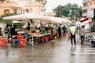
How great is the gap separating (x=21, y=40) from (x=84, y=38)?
28.0 feet

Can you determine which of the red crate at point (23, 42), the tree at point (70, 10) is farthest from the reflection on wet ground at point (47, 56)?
the tree at point (70, 10)

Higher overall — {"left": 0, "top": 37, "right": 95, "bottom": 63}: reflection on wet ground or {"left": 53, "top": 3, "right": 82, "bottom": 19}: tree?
{"left": 53, "top": 3, "right": 82, "bottom": 19}: tree

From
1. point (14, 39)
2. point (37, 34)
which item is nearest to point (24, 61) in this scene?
point (14, 39)

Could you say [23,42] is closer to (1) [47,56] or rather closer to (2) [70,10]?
(1) [47,56]

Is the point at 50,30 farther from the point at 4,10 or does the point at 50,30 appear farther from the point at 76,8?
the point at 76,8

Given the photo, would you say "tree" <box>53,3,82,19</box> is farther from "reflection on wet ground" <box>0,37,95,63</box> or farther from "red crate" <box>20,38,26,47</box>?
"reflection on wet ground" <box>0,37,95,63</box>

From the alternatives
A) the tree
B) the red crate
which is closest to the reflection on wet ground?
the red crate

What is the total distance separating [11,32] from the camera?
34.5 m

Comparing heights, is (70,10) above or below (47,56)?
above

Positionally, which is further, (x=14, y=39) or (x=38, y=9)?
(x=38, y=9)

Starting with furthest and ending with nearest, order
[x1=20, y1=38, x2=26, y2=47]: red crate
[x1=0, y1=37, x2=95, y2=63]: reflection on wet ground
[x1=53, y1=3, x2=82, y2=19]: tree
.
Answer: [x1=53, y1=3, x2=82, y2=19]: tree, [x1=20, y1=38, x2=26, y2=47]: red crate, [x1=0, y1=37, x2=95, y2=63]: reflection on wet ground

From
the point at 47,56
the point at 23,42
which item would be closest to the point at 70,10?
the point at 23,42

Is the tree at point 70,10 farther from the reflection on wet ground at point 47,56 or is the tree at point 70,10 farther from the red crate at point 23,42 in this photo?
the reflection on wet ground at point 47,56

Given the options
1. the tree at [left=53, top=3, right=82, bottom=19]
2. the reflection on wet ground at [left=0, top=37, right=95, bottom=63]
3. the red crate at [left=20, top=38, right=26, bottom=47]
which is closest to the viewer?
the reflection on wet ground at [left=0, top=37, right=95, bottom=63]
